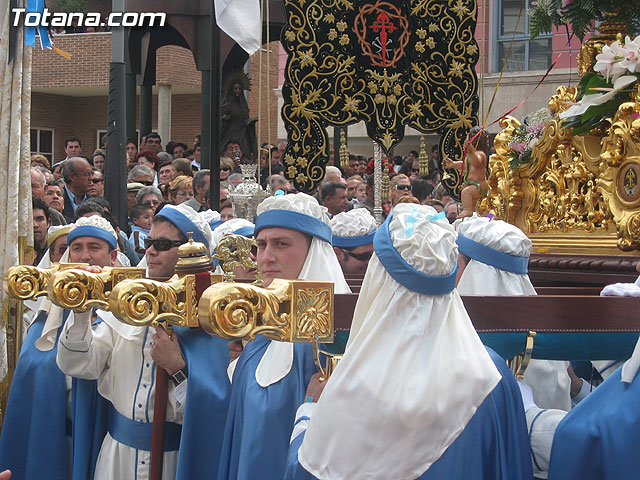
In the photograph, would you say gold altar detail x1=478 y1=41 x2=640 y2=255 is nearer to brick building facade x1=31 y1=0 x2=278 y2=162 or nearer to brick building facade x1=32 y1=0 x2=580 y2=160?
brick building facade x1=32 y1=0 x2=580 y2=160

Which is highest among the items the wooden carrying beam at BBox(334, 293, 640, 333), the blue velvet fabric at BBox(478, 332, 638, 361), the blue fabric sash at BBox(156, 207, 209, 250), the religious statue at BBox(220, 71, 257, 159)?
the religious statue at BBox(220, 71, 257, 159)

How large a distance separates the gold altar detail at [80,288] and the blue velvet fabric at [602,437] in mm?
1603

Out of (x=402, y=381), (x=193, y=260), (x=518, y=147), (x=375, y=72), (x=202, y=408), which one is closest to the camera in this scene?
(x=402, y=381)

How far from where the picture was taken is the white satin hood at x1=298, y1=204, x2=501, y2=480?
2215mm

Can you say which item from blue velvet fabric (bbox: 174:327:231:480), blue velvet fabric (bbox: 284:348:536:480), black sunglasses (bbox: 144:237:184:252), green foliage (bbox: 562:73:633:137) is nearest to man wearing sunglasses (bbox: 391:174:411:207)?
green foliage (bbox: 562:73:633:137)

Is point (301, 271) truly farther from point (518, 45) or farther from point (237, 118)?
point (518, 45)

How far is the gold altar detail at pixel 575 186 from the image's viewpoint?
3998 millimetres

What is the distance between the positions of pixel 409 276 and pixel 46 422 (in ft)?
9.09

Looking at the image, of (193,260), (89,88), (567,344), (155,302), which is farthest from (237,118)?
(89,88)

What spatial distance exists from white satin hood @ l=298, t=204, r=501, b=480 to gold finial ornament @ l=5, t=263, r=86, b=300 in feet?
5.26

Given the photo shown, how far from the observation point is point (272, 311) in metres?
2.49

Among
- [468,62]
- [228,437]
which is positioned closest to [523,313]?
[228,437]

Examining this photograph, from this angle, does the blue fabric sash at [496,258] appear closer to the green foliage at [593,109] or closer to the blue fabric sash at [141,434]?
the green foliage at [593,109]

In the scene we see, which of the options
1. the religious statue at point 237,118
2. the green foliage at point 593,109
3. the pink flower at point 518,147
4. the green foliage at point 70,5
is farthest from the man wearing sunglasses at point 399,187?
the green foliage at point 70,5
